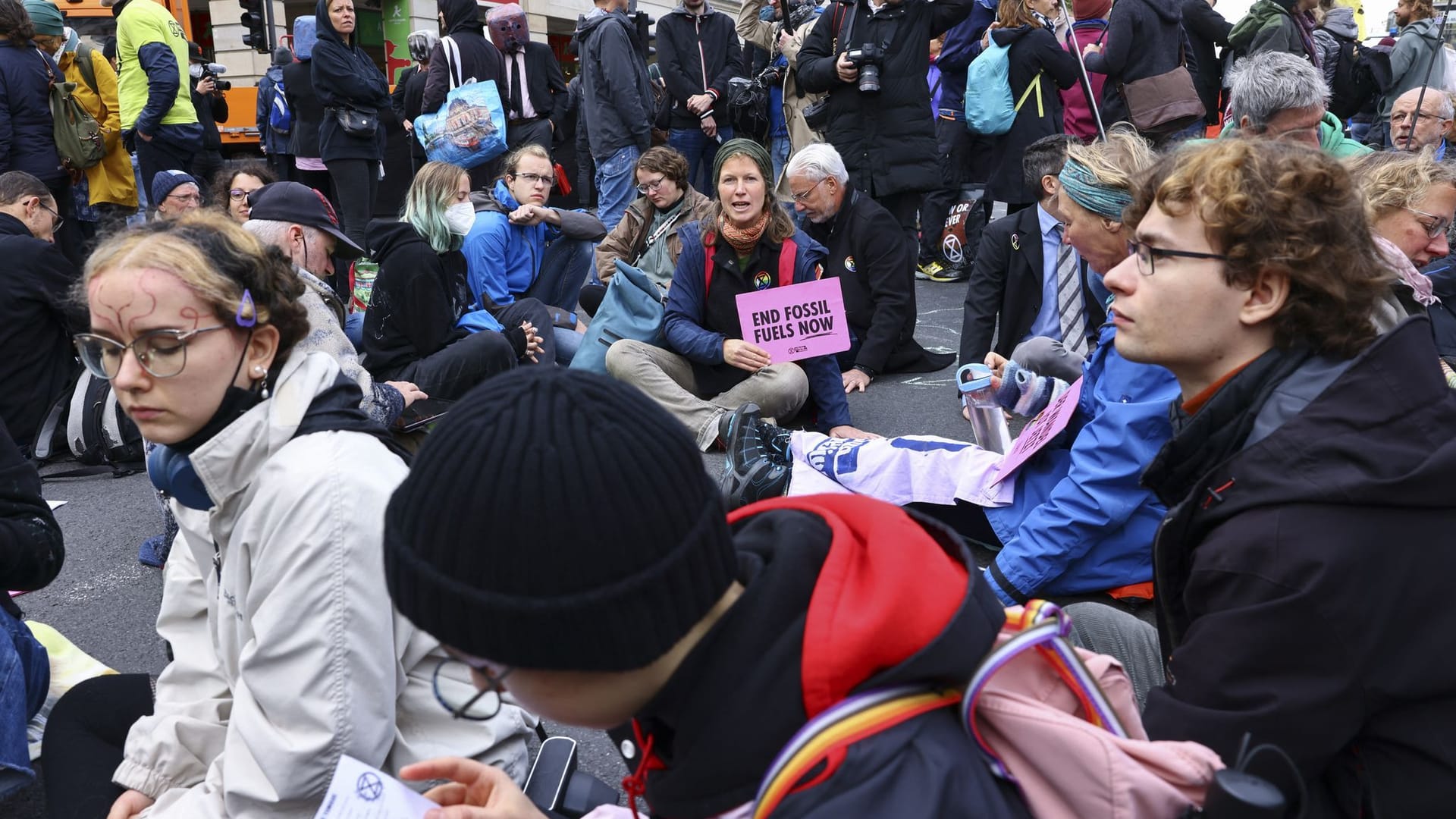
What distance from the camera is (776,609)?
3.67 ft

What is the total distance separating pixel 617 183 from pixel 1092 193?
5.61 metres

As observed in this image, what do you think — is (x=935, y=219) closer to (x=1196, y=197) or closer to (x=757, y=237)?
(x=757, y=237)

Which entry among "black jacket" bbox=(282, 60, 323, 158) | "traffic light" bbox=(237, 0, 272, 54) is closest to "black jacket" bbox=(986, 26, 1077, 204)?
"black jacket" bbox=(282, 60, 323, 158)

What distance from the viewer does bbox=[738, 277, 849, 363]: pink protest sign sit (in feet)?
17.8

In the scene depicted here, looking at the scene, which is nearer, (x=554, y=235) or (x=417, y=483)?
(x=417, y=483)

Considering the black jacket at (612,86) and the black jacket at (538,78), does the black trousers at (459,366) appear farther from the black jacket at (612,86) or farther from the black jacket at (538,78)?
the black jacket at (538,78)

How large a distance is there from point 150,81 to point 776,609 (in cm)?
842

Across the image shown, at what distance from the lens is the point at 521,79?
347 inches

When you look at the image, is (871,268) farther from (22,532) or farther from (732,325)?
(22,532)

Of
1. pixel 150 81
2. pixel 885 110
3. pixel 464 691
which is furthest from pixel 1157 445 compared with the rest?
pixel 150 81

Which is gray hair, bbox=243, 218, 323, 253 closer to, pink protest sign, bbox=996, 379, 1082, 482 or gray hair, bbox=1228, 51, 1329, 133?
pink protest sign, bbox=996, 379, 1082, 482

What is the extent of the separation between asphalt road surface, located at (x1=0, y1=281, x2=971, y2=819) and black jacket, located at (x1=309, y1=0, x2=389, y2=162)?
364 cm

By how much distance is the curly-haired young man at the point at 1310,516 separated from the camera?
1.57 m

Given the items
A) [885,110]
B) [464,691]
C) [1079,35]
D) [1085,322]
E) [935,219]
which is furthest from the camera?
[935,219]
